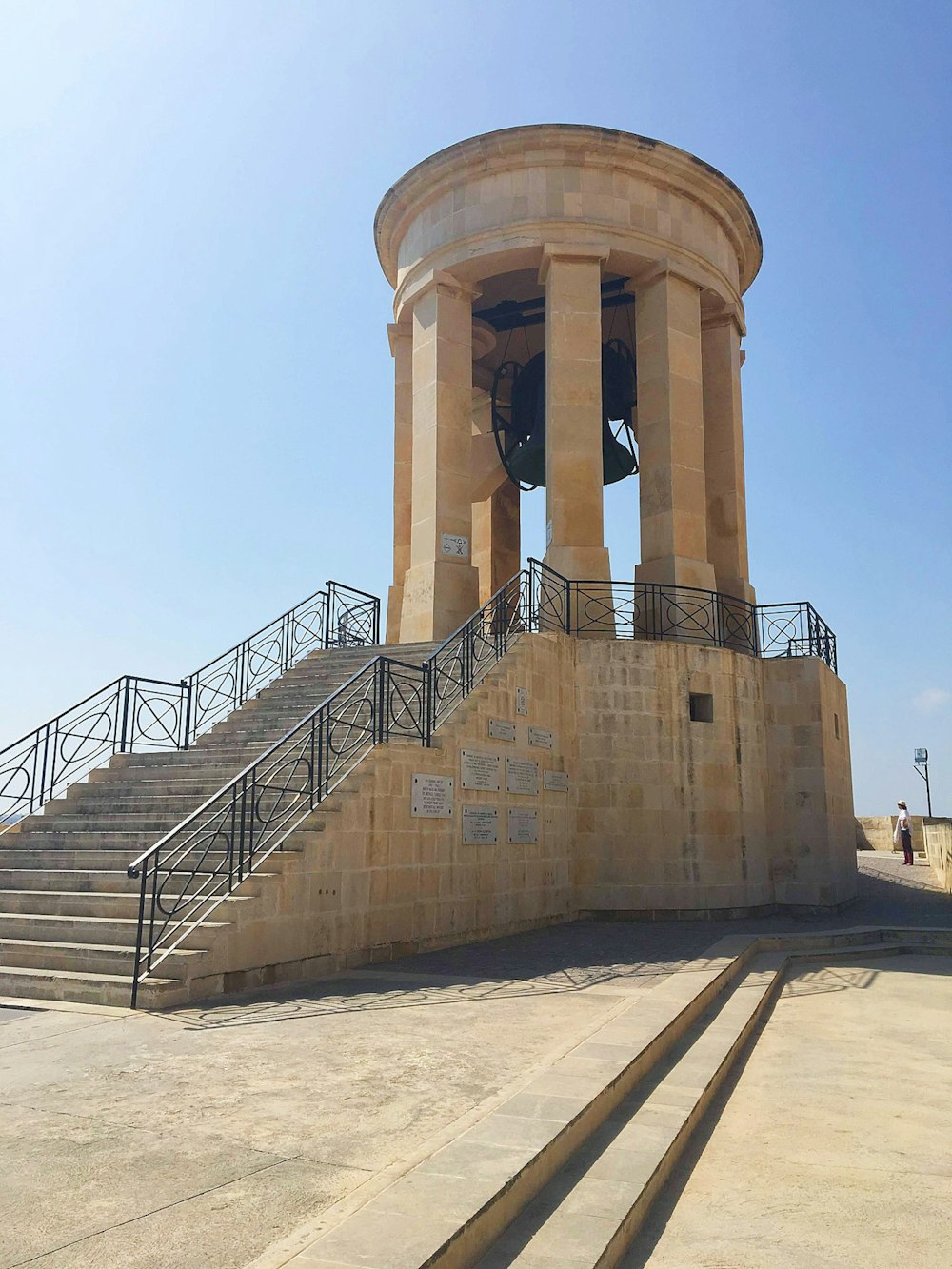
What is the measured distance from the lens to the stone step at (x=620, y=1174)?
3.52m

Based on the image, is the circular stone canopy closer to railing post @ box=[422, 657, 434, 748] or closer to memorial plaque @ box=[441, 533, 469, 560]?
memorial plaque @ box=[441, 533, 469, 560]

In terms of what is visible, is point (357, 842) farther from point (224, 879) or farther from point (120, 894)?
point (120, 894)

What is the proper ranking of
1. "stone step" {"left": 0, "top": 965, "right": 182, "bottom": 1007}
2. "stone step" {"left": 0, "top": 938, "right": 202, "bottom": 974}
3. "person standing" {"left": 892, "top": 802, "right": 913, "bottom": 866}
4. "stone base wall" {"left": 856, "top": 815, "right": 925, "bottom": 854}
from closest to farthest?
"stone step" {"left": 0, "top": 965, "right": 182, "bottom": 1007} < "stone step" {"left": 0, "top": 938, "right": 202, "bottom": 974} < "person standing" {"left": 892, "top": 802, "right": 913, "bottom": 866} < "stone base wall" {"left": 856, "top": 815, "right": 925, "bottom": 854}

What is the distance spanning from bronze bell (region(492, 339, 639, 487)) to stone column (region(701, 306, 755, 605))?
1.64 meters

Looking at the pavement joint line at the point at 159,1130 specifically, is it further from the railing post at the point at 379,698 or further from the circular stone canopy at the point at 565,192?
the circular stone canopy at the point at 565,192

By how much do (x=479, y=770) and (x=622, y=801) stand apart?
362 cm

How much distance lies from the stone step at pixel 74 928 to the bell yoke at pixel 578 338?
30.7 feet

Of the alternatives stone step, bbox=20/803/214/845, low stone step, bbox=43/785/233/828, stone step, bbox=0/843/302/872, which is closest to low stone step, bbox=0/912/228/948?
stone step, bbox=0/843/302/872

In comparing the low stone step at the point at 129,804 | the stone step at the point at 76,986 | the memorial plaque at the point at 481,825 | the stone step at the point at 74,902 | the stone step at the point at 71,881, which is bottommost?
the stone step at the point at 76,986

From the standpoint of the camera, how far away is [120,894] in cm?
937

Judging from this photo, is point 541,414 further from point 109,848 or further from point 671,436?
point 109,848

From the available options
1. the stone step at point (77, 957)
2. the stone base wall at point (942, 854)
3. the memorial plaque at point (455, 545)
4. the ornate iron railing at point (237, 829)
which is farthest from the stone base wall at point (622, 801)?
the memorial plaque at point (455, 545)

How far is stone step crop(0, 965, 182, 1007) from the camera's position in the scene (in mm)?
7603

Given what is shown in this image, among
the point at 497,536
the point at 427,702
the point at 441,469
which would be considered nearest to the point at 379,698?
the point at 427,702
